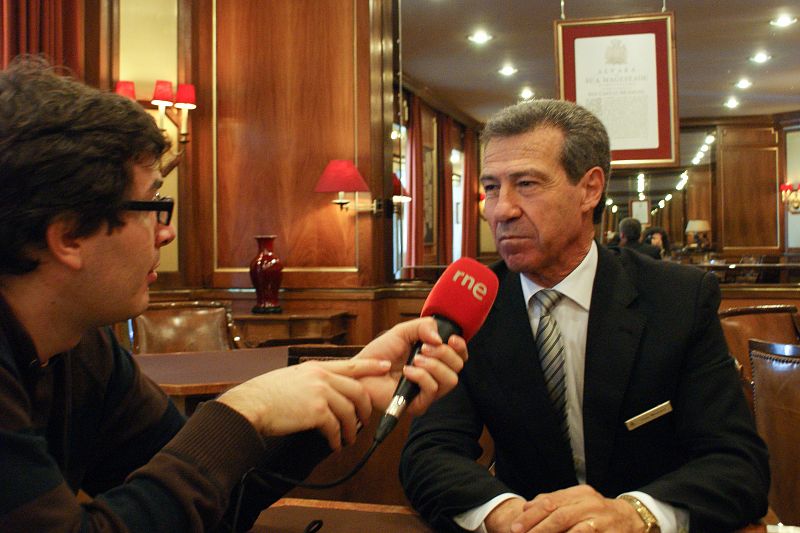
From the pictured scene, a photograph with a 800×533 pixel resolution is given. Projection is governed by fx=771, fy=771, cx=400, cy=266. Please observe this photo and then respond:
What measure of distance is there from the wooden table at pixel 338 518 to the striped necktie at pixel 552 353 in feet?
1.36

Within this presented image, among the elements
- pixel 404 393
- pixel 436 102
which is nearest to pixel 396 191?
pixel 436 102

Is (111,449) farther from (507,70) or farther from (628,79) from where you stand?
(507,70)

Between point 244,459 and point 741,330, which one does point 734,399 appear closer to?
point 244,459

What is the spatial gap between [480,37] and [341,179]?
14.2ft

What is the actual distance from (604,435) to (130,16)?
4.73 meters

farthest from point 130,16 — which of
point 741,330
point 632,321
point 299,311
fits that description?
point 632,321

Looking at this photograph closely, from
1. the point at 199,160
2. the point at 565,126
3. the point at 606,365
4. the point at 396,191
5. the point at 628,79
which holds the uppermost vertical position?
the point at 628,79

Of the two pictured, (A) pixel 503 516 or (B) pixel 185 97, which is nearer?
(A) pixel 503 516

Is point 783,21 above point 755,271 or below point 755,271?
above

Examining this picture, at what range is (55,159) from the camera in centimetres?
93

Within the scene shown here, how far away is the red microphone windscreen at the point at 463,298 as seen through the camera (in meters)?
1.09

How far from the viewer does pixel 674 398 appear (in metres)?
1.46

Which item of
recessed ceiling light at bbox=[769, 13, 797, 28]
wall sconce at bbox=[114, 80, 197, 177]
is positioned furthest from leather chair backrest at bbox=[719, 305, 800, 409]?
recessed ceiling light at bbox=[769, 13, 797, 28]

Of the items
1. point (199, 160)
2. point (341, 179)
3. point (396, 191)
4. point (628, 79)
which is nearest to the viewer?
point (628, 79)
